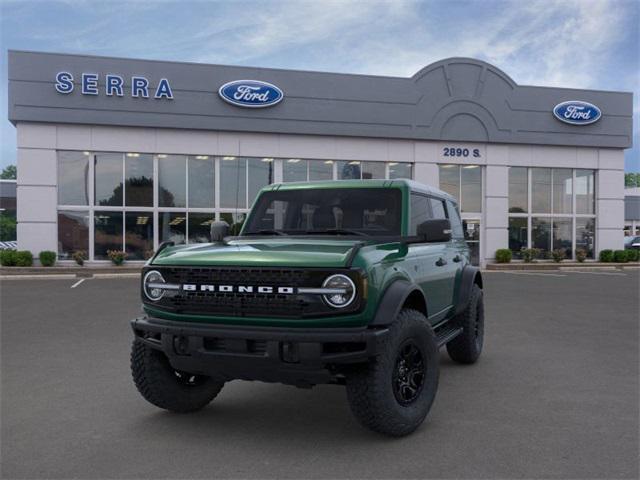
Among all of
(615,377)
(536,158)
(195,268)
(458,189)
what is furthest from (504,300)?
(536,158)

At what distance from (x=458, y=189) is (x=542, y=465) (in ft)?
73.7

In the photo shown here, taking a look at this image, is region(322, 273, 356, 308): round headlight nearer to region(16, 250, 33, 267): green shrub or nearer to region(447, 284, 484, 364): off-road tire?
region(447, 284, 484, 364): off-road tire

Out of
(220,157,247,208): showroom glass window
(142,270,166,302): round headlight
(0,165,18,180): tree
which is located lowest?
(142,270,166,302): round headlight

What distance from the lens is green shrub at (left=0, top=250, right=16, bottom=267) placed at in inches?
802

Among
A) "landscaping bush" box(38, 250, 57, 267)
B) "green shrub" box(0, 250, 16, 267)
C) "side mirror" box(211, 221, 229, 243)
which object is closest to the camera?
"side mirror" box(211, 221, 229, 243)

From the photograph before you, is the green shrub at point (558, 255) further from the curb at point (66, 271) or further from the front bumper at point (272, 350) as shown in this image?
the front bumper at point (272, 350)

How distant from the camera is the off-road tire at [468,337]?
6.31m

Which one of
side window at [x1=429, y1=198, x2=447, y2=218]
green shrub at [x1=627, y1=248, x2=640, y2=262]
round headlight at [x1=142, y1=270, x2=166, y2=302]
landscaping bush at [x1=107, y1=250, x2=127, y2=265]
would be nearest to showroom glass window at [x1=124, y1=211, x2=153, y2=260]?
landscaping bush at [x1=107, y1=250, x2=127, y2=265]

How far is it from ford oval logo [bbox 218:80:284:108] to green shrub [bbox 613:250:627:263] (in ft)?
56.0

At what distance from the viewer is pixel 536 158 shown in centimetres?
2589

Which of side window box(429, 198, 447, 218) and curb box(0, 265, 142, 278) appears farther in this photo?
curb box(0, 265, 142, 278)

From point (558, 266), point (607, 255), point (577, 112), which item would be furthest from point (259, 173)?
point (607, 255)

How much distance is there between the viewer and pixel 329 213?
521 cm

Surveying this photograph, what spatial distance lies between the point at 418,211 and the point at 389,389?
204cm
